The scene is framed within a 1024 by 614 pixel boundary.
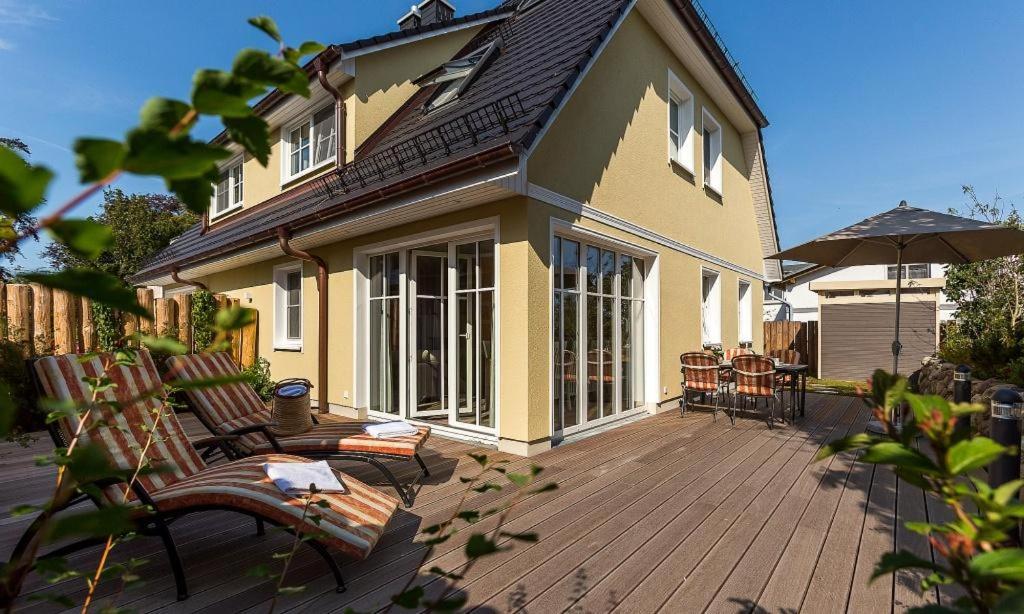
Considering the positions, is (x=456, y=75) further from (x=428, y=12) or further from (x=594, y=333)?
(x=594, y=333)

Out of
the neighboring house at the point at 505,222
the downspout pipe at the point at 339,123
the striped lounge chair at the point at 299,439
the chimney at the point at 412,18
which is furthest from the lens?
the chimney at the point at 412,18

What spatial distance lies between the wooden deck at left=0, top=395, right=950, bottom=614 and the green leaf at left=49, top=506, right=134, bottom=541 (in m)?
2.34

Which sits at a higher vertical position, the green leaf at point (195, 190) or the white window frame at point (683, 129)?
the white window frame at point (683, 129)

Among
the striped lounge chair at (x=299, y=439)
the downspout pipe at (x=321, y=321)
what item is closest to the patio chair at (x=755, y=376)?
the striped lounge chair at (x=299, y=439)

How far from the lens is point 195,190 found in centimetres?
62

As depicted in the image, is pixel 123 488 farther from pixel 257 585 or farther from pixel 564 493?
pixel 564 493

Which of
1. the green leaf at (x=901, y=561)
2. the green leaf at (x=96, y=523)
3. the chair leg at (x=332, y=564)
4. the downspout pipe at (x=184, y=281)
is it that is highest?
the downspout pipe at (x=184, y=281)

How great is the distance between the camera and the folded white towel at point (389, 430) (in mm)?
4562

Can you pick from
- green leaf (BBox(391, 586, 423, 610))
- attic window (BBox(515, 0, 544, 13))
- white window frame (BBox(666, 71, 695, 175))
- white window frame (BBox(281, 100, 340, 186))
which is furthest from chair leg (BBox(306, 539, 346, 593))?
attic window (BBox(515, 0, 544, 13))

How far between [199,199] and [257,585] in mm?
3113

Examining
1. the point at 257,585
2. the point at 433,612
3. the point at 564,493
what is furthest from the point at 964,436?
the point at 564,493

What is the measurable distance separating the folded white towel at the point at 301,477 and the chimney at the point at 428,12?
37.0ft

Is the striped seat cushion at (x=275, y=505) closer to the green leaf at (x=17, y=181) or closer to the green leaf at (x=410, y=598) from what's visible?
the green leaf at (x=410, y=598)

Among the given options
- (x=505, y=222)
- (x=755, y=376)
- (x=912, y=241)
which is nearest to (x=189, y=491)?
(x=505, y=222)
